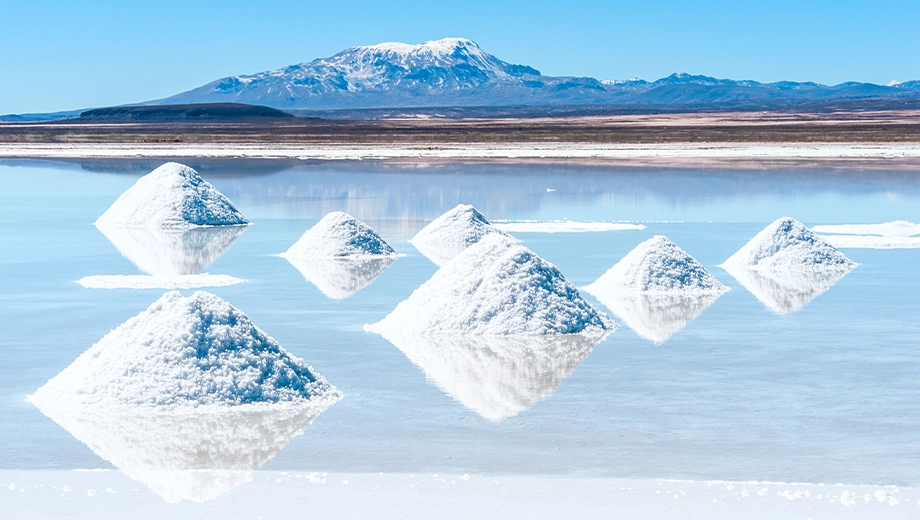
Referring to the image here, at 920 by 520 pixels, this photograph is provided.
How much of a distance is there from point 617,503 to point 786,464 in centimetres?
86

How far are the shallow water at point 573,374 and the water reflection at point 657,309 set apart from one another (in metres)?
0.07

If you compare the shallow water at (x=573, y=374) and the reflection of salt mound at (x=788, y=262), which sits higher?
the shallow water at (x=573, y=374)

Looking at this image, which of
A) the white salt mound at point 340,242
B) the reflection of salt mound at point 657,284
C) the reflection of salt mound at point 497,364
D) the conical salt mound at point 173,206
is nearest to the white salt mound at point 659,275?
the reflection of salt mound at point 657,284

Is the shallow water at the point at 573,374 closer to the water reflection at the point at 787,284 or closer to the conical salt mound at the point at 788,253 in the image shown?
the water reflection at the point at 787,284

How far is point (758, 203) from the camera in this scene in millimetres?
18938

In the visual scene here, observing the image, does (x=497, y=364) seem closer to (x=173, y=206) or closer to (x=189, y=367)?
(x=189, y=367)

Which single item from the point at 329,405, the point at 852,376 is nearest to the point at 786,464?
the point at 852,376

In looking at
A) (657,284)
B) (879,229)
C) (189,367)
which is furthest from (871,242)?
(189,367)

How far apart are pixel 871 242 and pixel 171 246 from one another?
7.57m

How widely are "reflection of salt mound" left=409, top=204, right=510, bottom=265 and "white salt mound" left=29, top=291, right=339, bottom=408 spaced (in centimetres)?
680

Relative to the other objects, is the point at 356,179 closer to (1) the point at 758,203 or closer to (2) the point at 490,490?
(1) the point at 758,203

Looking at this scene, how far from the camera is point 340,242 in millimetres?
12289

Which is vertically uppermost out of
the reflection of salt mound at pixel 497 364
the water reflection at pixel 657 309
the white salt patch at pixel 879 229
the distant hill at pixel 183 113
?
the reflection of salt mound at pixel 497 364

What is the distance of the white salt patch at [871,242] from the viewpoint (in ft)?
42.2
